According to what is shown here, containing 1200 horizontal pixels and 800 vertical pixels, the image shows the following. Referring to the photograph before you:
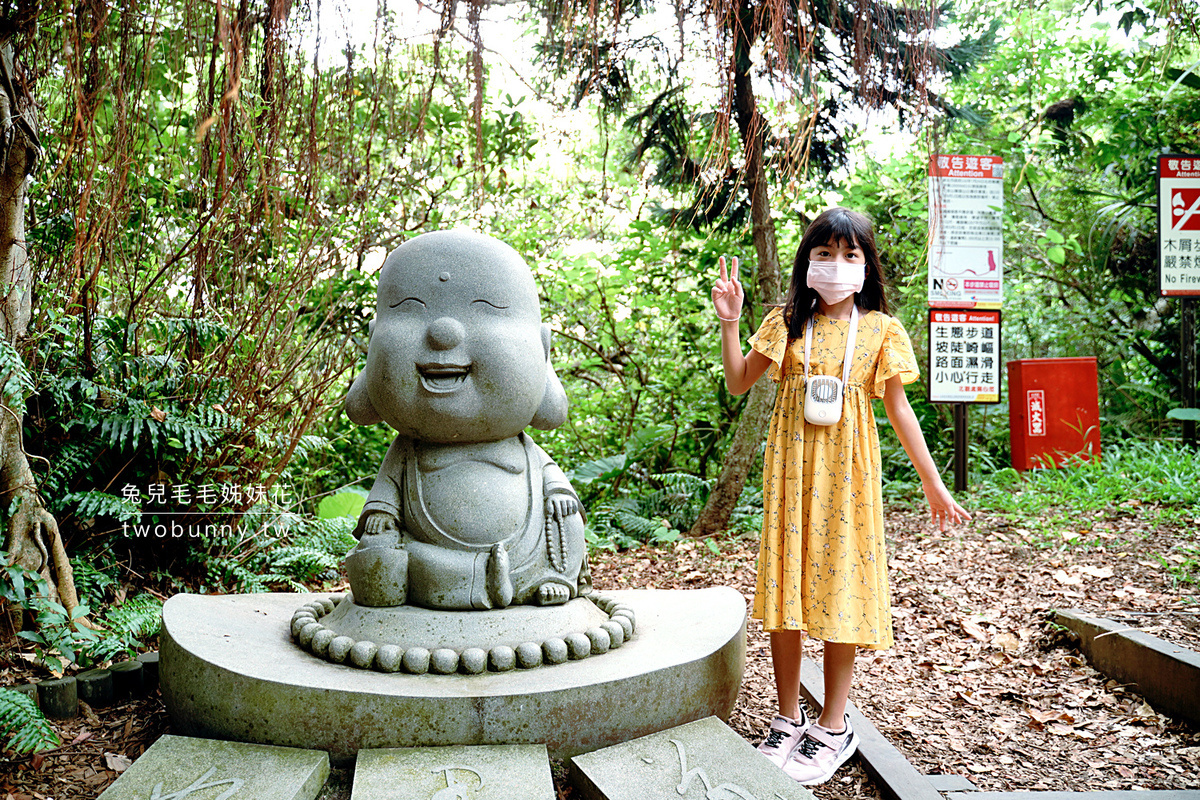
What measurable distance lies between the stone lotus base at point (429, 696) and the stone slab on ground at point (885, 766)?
0.51m

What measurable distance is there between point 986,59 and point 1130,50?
86.0 inches

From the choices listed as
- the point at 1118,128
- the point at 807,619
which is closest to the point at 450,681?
the point at 807,619

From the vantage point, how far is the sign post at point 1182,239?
22.8 feet

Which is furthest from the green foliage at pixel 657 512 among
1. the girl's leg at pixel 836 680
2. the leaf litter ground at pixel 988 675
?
the girl's leg at pixel 836 680

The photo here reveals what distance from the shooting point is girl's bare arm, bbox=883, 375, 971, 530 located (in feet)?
9.89

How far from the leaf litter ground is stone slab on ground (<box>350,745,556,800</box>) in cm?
19

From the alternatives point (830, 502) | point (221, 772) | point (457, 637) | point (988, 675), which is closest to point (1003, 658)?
point (988, 675)

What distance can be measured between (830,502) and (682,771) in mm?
1011

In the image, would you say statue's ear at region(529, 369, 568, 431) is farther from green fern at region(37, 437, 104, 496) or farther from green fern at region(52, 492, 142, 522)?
green fern at region(37, 437, 104, 496)

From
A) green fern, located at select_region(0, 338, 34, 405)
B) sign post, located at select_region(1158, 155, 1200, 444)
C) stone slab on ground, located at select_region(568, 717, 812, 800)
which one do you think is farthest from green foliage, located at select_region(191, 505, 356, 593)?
Answer: sign post, located at select_region(1158, 155, 1200, 444)

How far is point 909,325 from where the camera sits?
8.73m

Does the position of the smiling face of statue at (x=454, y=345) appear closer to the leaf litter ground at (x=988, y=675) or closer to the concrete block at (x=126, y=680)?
the leaf litter ground at (x=988, y=675)

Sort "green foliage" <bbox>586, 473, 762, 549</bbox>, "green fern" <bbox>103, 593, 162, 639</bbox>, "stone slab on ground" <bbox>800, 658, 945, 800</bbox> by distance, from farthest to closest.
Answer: "green foliage" <bbox>586, 473, 762, 549</bbox> < "green fern" <bbox>103, 593, 162, 639</bbox> < "stone slab on ground" <bbox>800, 658, 945, 800</bbox>

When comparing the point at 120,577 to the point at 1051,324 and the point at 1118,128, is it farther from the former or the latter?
the point at 1051,324
